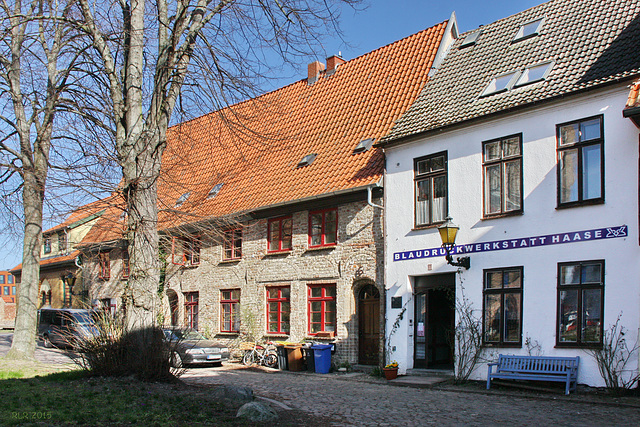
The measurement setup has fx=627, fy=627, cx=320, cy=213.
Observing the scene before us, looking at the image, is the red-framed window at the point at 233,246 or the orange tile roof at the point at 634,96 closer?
the orange tile roof at the point at 634,96

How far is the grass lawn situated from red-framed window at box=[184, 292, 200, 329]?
12.6 m

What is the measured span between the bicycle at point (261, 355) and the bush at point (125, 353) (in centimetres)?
828

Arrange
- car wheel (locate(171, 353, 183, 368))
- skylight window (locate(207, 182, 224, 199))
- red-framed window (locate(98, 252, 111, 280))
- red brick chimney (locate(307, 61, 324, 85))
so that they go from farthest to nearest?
red-framed window (locate(98, 252, 111, 280)), red brick chimney (locate(307, 61, 324, 85)), skylight window (locate(207, 182, 224, 199)), car wheel (locate(171, 353, 183, 368))

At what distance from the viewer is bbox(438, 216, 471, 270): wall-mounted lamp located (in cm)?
1479

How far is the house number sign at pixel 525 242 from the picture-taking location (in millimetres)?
12586

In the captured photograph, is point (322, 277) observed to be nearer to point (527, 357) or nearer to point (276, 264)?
point (276, 264)

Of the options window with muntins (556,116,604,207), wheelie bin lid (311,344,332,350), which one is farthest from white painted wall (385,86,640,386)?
wheelie bin lid (311,344,332,350)

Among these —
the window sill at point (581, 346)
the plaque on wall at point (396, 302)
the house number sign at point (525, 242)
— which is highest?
the house number sign at point (525, 242)

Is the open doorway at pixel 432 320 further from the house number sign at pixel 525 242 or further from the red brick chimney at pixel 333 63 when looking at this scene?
the red brick chimney at pixel 333 63

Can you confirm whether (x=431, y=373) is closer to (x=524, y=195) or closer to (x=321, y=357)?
(x=321, y=357)

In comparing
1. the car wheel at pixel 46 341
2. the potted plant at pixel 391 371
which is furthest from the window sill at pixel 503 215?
the car wheel at pixel 46 341

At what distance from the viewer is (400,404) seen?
1167cm

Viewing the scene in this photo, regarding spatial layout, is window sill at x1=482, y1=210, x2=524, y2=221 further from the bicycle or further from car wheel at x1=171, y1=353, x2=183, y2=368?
the bicycle

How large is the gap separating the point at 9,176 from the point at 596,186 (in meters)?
15.7
